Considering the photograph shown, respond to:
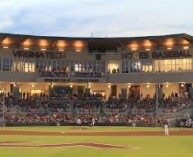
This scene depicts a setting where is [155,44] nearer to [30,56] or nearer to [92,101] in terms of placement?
[92,101]

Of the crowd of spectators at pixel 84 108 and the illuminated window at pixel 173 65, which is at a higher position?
the illuminated window at pixel 173 65

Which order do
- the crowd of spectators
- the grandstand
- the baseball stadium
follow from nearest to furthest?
the crowd of spectators, the baseball stadium, the grandstand

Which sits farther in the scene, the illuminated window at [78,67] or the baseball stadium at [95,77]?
the illuminated window at [78,67]

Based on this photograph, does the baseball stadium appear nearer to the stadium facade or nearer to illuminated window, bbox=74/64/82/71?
the stadium facade

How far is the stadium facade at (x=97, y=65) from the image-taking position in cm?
8061

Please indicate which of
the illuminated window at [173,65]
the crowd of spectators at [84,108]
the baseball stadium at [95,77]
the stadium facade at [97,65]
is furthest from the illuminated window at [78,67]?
the illuminated window at [173,65]

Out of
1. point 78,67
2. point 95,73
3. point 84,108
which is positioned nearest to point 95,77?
point 95,73

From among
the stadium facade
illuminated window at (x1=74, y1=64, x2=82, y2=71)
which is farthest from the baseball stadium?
illuminated window at (x1=74, y1=64, x2=82, y2=71)

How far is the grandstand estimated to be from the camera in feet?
250

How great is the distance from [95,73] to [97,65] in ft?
7.75

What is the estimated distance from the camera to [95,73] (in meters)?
83.8

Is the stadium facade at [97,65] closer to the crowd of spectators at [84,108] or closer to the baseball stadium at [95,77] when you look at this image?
the baseball stadium at [95,77]

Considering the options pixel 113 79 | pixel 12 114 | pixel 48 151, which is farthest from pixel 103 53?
pixel 48 151

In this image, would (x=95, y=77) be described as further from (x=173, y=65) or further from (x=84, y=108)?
(x=173, y=65)
